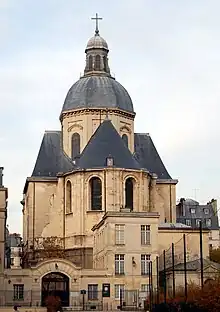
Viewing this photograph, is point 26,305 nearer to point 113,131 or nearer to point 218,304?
point 113,131

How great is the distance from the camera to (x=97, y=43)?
95.2 meters

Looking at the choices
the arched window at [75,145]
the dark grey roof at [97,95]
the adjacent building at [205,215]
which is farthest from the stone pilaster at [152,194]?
the adjacent building at [205,215]

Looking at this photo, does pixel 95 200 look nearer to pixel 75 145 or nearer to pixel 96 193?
pixel 96 193

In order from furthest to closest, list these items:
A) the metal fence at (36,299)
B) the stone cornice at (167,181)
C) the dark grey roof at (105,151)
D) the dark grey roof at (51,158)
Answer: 1. the stone cornice at (167,181)
2. the dark grey roof at (51,158)
3. the dark grey roof at (105,151)
4. the metal fence at (36,299)

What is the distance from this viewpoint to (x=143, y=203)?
80.8 m

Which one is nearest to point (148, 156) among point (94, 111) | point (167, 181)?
point (167, 181)

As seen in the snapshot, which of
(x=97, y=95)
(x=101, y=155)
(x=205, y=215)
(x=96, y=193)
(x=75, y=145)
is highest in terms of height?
(x=97, y=95)

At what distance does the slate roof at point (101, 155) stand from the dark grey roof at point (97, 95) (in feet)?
13.4

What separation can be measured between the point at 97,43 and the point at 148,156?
49.8 ft

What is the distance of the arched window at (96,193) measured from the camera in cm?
8019

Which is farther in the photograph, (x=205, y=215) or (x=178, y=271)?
(x=205, y=215)

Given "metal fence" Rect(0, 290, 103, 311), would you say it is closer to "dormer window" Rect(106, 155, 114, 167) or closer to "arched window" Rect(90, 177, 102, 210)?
"arched window" Rect(90, 177, 102, 210)

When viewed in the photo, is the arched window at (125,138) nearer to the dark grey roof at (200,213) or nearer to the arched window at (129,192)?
the arched window at (129,192)

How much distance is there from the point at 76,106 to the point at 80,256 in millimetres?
18763
